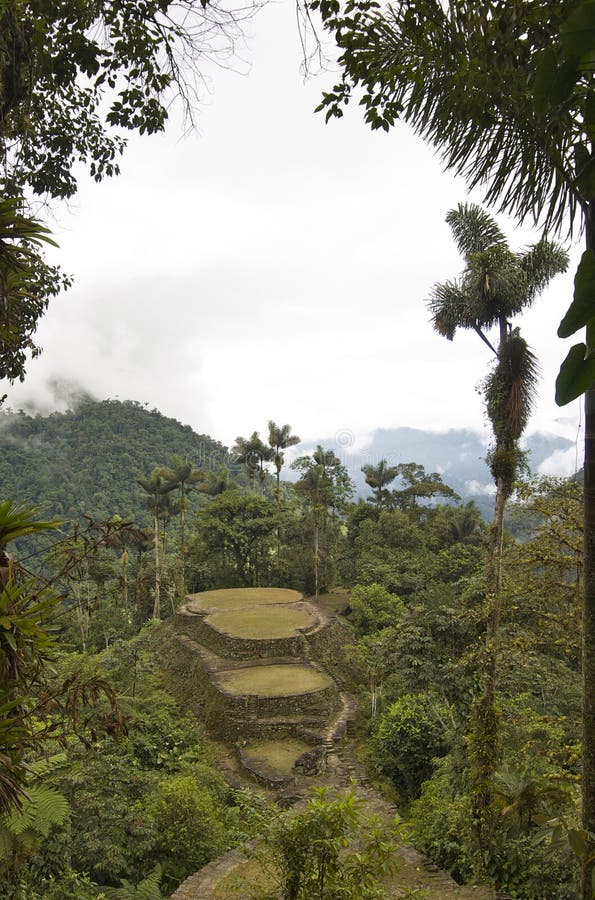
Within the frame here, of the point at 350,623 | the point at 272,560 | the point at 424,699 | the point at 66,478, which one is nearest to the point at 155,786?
the point at 424,699

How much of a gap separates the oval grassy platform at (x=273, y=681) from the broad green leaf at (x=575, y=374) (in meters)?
13.2

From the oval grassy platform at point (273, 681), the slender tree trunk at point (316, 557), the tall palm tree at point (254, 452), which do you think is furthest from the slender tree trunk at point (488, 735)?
the tall palm tree at point (254, 452)

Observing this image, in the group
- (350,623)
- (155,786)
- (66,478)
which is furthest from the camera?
(66,478)

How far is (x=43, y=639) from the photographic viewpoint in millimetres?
1743

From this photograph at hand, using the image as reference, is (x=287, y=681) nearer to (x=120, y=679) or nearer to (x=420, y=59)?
(x=120, y=679)

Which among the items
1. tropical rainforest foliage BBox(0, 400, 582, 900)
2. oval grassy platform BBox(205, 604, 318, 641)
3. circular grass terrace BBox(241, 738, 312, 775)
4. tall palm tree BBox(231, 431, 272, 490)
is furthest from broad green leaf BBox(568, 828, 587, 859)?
tall palm tree BBox(231, 431, 272, 490)

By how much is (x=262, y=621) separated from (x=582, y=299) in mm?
16927

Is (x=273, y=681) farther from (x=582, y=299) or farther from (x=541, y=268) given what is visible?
(x=582, y=299)

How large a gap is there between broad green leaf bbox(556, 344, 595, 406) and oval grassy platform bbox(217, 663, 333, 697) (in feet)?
43.2

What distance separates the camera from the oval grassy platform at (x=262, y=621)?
50.4 feet

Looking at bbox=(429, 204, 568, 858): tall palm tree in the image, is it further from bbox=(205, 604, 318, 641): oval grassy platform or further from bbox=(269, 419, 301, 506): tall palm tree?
bbox=(269, 419, 301, 506): tall palm tree

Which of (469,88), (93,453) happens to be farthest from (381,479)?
(469,88)

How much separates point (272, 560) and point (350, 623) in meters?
5.71

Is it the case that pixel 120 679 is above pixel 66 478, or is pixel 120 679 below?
below
